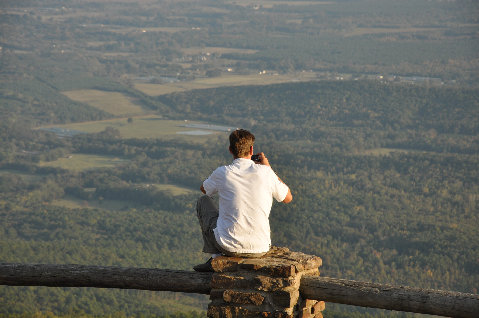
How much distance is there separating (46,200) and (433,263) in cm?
5279

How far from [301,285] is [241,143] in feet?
5.28

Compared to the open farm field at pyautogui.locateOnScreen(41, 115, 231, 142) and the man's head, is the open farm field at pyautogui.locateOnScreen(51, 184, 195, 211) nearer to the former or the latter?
the open farm field at pyautogui.locateOnScreen(41, 115, 231, 142)

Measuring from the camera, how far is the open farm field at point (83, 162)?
388 ft

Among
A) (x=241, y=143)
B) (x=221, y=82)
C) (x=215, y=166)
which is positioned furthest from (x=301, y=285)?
(x=221, y=82)

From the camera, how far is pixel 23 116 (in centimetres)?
16500

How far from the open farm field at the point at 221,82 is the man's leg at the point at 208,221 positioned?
16489 cm

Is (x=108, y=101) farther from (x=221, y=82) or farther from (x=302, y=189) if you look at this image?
(x=302, y=189)

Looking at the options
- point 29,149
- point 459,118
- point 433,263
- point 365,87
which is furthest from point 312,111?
point 433,263

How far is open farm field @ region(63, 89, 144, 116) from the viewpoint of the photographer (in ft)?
517

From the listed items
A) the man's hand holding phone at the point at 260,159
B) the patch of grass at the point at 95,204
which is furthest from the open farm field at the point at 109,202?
the man's hand holding phone at the point at 260,159

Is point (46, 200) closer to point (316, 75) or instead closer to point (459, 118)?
point (459, 118)

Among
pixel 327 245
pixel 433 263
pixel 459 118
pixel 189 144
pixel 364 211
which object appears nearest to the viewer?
pixel 433 263

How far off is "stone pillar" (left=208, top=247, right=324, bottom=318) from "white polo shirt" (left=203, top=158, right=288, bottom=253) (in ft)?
0.63

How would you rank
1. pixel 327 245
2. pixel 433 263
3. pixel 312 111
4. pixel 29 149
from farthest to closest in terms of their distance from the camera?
pixel 312 111
pixel 29 149
pixel 327 245
pixel 433 263
